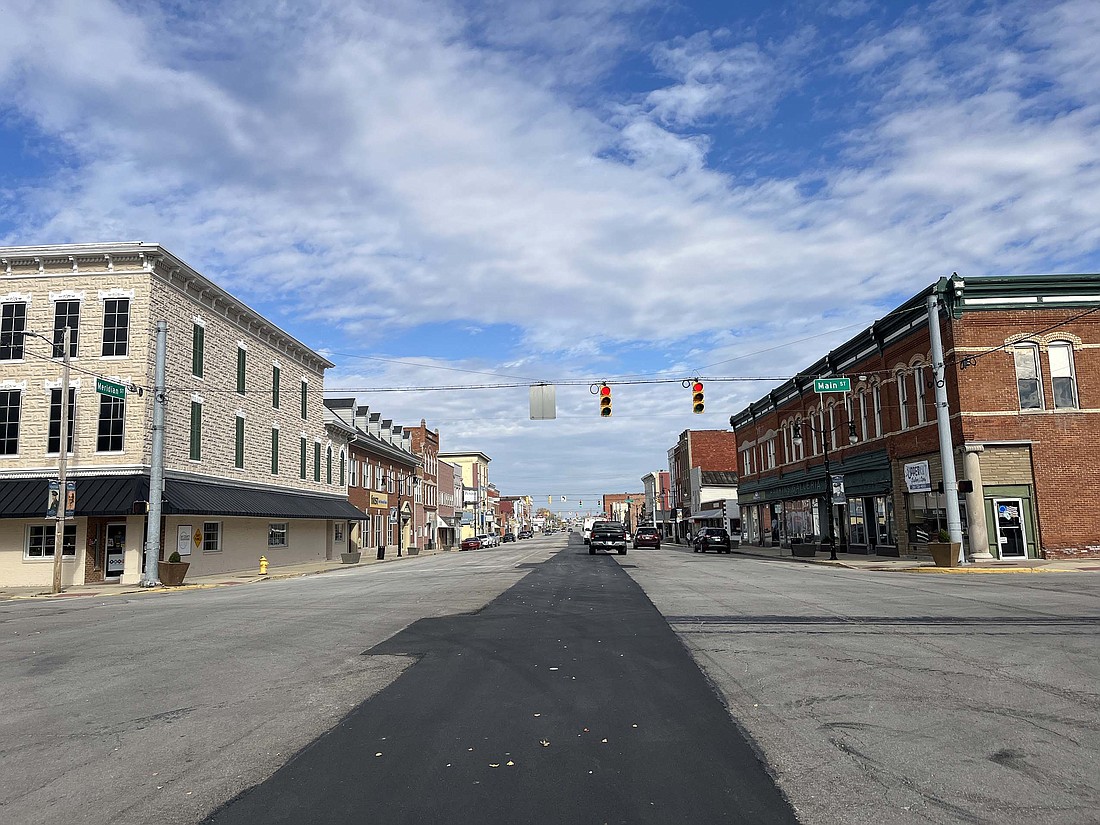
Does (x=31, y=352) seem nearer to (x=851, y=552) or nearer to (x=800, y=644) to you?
(x=800, y=644)

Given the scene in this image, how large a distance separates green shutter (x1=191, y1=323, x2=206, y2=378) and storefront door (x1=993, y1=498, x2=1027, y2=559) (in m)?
32.4

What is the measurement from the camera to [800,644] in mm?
11242

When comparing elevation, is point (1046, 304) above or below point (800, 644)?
above

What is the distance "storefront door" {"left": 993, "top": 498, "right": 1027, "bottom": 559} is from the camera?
30781 mm

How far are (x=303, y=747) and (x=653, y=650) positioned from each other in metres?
5.59

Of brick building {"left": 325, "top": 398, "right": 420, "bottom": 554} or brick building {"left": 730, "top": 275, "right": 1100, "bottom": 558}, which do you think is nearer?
brick building {"left": 730, "top": 275, "right": 1100, "bottom": 558}

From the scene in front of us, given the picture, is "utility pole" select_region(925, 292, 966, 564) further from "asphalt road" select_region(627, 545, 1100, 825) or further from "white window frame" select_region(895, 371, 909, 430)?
"asphalt road" select_region(627, 545, 1100, 825)

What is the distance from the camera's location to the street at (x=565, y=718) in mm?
5312

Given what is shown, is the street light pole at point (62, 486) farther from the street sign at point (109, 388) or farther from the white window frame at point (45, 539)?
the white window frame at point (45, 539)

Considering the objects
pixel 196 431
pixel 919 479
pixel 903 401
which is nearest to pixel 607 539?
pixel 903 401

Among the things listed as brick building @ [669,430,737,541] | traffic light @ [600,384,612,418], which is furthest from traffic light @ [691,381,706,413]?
brick building @ [669,430,737,541]

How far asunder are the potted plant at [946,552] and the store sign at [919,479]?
3.43 meters

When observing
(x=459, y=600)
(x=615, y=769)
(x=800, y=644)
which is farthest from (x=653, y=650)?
(x=459, y=600)

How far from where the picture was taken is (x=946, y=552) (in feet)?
92.7
